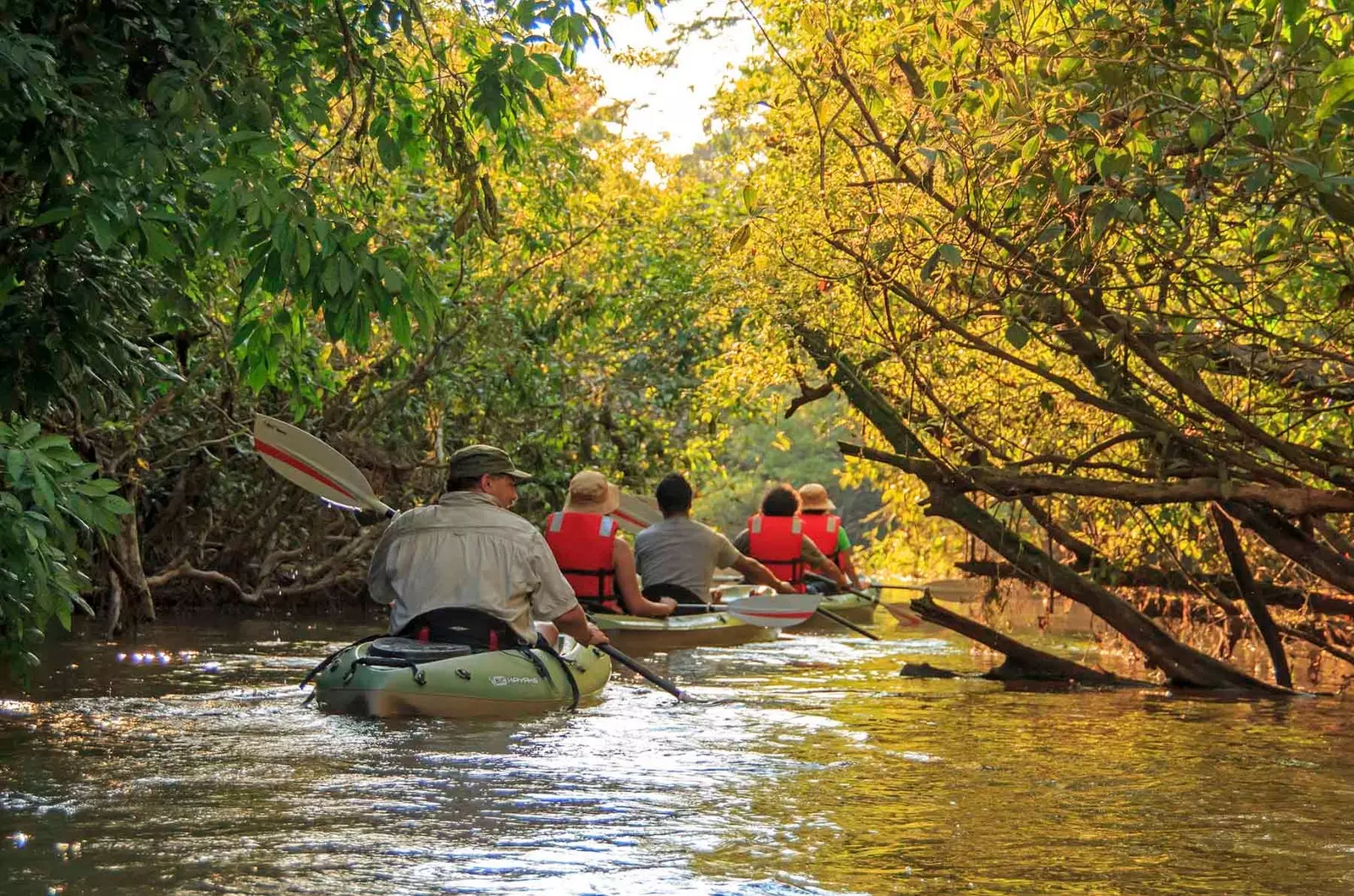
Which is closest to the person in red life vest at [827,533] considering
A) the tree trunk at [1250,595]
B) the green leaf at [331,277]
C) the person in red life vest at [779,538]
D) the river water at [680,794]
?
the person in red life vest at [779,538]

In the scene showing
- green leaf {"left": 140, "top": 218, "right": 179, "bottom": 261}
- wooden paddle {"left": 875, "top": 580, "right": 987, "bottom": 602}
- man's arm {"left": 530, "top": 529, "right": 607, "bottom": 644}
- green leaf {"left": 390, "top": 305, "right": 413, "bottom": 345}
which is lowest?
man's arm {"left": 530, "top": 529, "right": 607, "bottom": 644}

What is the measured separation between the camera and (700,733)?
8453 mm

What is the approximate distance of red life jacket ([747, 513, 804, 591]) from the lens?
15.4m

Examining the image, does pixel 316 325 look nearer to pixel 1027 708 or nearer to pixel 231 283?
pixel 231 283

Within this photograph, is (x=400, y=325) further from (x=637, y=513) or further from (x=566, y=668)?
(x=637, y=513)

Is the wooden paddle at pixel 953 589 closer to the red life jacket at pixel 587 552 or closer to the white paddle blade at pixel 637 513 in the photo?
the white paddle blade at pixel 637 513

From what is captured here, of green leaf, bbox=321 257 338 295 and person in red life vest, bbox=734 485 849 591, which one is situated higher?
green leaf, bbox=321 257 338 295

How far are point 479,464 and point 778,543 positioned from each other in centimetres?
725

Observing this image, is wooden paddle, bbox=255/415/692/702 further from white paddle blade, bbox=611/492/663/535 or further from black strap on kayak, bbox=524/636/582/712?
white paddle blade, bbox=611/492/663/535

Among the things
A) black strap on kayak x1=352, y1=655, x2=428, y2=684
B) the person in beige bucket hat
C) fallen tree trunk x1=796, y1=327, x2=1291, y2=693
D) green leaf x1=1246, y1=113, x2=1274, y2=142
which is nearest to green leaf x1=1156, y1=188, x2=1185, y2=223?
green leaf x1=1246, y1=113, x2=1274, y2=142

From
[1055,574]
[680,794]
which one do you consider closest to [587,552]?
[1055,574]

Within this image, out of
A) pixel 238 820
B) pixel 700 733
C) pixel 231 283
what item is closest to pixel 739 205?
pixel 231 283

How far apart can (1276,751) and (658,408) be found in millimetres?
9965

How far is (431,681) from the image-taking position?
8.09 meters
